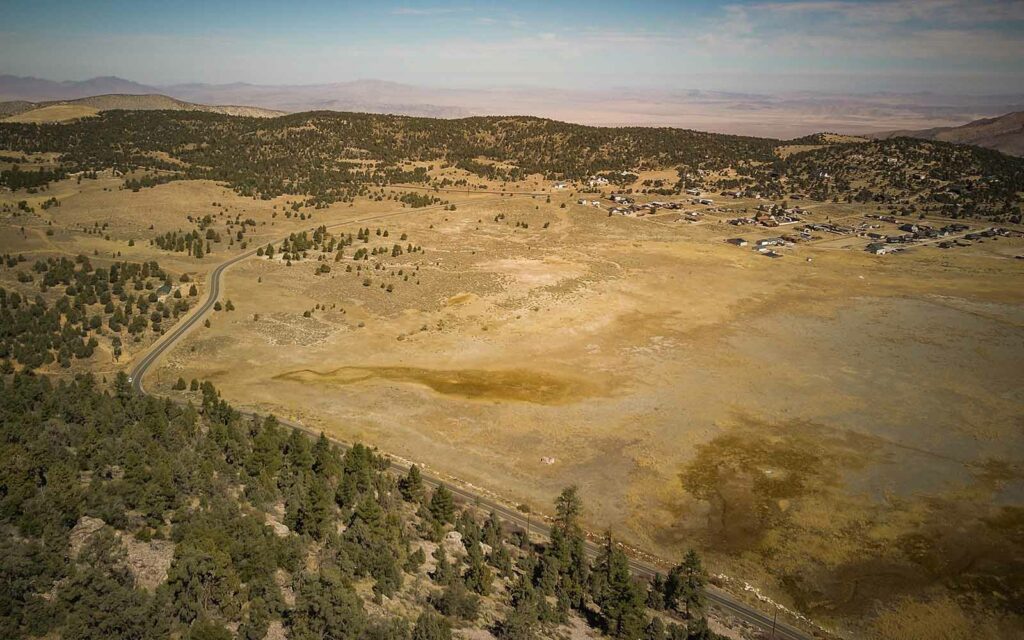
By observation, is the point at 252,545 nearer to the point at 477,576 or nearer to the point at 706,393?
the point at 477,576

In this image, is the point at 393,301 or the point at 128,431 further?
the point at 393,301

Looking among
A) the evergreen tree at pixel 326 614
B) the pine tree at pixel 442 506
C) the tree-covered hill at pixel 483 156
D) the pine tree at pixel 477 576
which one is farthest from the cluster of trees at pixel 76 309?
the tree-covered hill at pixel 483 156

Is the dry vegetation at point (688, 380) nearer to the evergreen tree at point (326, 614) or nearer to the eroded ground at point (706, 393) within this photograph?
the eroded ground at point (706, 393)

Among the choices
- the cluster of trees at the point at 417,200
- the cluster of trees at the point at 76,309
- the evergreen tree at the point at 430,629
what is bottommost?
the evergreen tree at the point at 430,629

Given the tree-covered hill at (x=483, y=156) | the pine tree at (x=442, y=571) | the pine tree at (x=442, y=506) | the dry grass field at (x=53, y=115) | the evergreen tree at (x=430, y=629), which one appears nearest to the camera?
the evergreen tree at (x=430, y=629)

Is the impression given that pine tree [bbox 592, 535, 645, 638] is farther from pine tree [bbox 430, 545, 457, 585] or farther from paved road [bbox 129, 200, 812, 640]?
pine tree [bbox 430, 545, 457, 585]

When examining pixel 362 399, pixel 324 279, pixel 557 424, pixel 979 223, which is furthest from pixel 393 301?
pixel 979 223

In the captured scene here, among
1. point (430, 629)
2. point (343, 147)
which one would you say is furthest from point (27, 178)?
point (430, 629)

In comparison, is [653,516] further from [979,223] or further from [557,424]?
[979,223]
